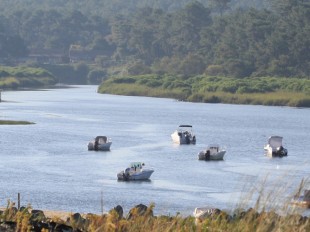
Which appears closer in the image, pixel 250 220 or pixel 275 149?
pixel 250 220

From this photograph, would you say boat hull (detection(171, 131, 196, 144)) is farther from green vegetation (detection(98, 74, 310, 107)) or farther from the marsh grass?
the marsh grass

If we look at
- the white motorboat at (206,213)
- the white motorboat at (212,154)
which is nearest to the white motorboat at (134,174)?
the white motorboat at (212,154)

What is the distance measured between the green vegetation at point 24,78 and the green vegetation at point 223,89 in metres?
15.6

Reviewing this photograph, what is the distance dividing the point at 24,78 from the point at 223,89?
156ft

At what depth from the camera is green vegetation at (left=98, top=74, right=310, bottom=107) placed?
13975 cm

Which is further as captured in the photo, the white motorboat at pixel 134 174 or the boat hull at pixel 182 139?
the boat hull at pixel 182 139

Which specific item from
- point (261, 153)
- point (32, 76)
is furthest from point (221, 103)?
point (261, 153)

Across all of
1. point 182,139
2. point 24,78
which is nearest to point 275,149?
point 182,139

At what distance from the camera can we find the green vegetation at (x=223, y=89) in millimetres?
139750

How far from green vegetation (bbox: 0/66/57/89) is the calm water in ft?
132

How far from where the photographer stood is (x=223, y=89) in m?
148

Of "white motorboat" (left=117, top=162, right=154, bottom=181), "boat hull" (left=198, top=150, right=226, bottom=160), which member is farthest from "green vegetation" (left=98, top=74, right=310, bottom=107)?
"white motorboat" (left=117, top=162, right=154, bottom=181)

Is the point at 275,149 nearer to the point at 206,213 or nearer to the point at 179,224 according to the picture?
the point at 206,213

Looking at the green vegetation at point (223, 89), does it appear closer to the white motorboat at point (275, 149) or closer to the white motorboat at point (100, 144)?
the white motorboat at point (275, 149)
